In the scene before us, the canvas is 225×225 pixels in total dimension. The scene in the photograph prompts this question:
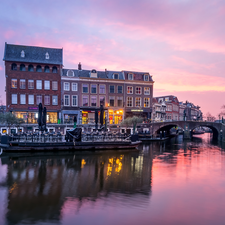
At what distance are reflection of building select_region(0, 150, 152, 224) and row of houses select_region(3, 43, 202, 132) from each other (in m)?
23.6

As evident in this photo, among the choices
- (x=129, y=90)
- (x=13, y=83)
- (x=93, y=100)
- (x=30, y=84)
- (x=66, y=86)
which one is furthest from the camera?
(x=129, y=90)

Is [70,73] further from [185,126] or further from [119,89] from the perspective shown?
[185,126]

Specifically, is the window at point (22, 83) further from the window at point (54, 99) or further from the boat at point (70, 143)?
the boat at point (70, 143)

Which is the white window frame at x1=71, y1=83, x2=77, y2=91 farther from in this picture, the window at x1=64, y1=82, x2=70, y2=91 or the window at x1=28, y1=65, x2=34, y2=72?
the window at x1=28, y1=65, x2=34, y2=72

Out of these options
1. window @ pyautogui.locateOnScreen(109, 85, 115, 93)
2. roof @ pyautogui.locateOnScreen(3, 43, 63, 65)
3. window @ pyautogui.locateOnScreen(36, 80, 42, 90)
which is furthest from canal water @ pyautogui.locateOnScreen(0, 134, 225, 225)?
window @ pyautogui.locateOnScreen(109, 85, 115, 93)

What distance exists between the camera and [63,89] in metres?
45.5

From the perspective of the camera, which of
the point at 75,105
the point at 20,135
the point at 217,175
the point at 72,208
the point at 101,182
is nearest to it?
the point at 72,208

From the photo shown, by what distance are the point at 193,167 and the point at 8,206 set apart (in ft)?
55.1

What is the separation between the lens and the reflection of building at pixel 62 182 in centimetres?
965

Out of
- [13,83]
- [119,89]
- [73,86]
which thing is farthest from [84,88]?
[13,83]

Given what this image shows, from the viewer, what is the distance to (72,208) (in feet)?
31.9

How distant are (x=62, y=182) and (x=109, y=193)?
3.88 metres

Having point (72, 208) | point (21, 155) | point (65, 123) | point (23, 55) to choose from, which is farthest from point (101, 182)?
point (23, 55)

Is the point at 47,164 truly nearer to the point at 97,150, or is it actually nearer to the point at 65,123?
the point at 97,150
